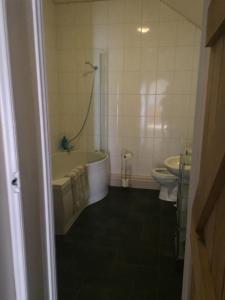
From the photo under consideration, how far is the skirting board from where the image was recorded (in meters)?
3.53

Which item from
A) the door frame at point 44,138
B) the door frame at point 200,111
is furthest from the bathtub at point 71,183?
the door frame at point 200,111

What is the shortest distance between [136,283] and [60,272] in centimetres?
60

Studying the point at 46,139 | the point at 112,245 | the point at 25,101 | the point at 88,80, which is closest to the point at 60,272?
the point at 112,245

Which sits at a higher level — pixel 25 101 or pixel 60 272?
pixel 25 101

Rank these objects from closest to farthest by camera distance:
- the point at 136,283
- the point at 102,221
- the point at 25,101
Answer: the point at 25,101 < the point at 136,283 < the point at 102,221

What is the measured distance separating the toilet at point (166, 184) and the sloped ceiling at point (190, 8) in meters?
1.85

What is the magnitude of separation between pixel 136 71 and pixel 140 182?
1.59 meters

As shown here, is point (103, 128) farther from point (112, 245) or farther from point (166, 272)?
point (166, 272)

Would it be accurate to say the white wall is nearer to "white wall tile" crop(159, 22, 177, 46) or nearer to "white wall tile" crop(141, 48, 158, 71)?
"white wall tile" crop(141, 48, 158, 71)

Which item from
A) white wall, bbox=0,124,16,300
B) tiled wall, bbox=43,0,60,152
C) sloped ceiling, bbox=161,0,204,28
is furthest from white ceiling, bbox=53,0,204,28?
white wall, bbox=0,124,16,300

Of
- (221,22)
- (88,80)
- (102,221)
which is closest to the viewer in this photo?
(221,22)

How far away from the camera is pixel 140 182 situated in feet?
11.7

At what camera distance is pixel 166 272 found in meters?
1.91

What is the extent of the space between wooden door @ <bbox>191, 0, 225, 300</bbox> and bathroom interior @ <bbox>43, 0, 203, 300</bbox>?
1632mm
